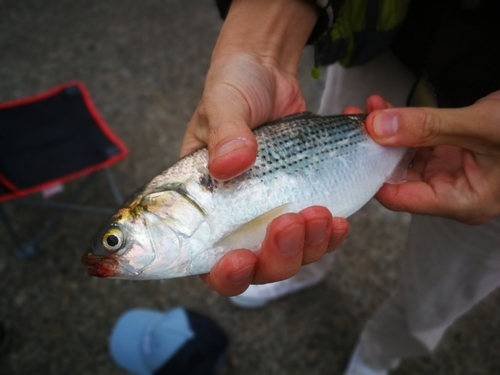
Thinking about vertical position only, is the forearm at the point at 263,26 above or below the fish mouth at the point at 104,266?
above

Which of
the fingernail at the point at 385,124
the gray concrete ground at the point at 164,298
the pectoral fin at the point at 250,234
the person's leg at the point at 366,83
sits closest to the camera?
the pectoral fin at the point at 250,234

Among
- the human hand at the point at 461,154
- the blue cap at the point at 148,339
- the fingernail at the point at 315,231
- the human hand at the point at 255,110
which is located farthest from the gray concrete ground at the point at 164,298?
the fingernail at the point at 315,231

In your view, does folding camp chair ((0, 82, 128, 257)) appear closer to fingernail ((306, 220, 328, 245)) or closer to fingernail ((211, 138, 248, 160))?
fingernail ((211, 138, 248, 160))

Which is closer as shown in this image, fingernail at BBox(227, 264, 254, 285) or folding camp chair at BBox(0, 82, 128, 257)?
fingernail at BBox(227, 264, 254, 285)

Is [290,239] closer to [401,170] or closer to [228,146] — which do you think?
[228,146]

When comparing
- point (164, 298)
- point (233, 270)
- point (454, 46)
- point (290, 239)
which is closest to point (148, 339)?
point (164, 298)

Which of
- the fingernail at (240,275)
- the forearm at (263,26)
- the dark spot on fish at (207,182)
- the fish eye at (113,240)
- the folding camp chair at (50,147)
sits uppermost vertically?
the forearm at (263,26)

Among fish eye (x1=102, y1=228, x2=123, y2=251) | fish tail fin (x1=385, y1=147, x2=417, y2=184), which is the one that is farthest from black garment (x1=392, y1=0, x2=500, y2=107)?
fish eye (x1=102, y1=228, x2=123, y2=251)

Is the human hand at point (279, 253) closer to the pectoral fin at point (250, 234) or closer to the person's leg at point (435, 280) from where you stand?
the pectoral fin at point (250, 234)
